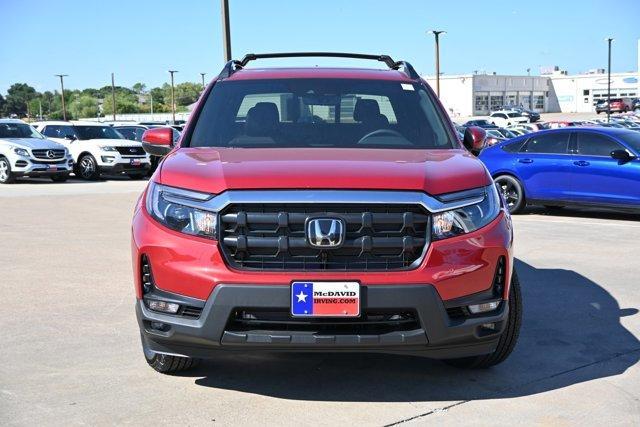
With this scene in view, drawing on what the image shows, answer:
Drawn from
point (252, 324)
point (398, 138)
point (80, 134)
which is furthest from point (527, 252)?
point (80, 134)

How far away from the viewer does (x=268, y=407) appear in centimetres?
407

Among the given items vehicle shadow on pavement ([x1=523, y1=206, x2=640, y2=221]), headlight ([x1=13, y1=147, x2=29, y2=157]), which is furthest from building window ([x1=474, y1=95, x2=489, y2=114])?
vehicle shadow on pavement ([x1=523, y1=206, x2=640, y2=221])

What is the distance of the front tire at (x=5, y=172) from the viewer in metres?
19.7

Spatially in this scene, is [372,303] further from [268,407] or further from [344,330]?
[268,407]

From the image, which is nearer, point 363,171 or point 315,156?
point 363,171

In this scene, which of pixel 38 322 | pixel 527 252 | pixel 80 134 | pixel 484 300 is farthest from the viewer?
pixel 80 134

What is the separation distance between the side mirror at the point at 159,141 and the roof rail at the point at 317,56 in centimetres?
56

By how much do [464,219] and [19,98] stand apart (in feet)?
557

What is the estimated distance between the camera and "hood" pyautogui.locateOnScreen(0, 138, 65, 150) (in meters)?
20.0

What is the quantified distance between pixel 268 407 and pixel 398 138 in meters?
1.92

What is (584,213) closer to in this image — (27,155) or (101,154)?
(27,155)

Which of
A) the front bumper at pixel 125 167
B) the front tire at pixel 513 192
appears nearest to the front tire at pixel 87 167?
A: the front bumper at pixel 125 167

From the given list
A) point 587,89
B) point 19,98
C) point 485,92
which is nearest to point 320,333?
point 485,92

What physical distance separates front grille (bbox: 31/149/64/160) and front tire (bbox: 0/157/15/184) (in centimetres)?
69
